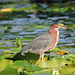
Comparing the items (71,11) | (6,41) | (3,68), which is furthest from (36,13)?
(3,68)

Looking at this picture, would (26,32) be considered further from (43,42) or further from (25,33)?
(43,42)

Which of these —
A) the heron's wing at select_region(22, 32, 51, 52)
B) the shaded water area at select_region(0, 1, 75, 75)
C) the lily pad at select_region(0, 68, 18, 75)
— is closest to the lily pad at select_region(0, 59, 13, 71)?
the shaded water area at select_region(0, 1, 75, 75)

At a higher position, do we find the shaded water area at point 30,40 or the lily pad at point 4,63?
the lily pad at point 4,63

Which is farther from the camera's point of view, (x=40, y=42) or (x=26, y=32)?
(x=26, y=32)

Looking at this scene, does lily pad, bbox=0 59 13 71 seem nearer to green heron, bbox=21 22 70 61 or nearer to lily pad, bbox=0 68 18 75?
lily pad, bbox=0 68 18 75

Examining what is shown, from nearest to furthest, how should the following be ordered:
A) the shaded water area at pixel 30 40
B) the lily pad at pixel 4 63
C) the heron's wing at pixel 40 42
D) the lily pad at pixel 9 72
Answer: the lily pad at pixel 9 72 → the shaded water area at pixel 30 40 → the lily pad at pixel 4 63 → the heron's wing at pixel 40 42

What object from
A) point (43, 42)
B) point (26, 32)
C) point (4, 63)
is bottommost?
point (26, 32)

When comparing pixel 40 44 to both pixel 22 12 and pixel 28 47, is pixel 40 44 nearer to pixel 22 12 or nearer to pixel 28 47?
pixel 28 47

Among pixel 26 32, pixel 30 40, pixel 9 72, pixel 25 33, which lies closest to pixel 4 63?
pixel 9 72

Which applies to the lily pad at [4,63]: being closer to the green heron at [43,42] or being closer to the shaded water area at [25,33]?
the green heron at [43,42]

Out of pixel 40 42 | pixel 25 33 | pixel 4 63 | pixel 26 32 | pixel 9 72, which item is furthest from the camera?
pixel 26 32

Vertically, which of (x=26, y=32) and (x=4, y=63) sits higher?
(x=4, y=63)

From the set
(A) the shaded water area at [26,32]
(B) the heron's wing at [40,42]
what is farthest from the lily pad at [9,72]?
(A) the shaded water area at [26,32]

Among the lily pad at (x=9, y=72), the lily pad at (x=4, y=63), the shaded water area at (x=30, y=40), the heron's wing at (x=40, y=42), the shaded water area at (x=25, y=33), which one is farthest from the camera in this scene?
the shaded water area at (x=25, y=33)
